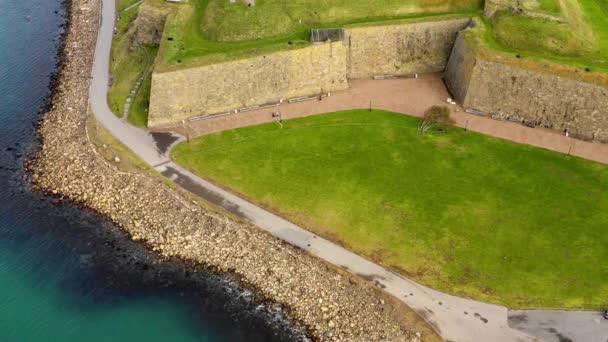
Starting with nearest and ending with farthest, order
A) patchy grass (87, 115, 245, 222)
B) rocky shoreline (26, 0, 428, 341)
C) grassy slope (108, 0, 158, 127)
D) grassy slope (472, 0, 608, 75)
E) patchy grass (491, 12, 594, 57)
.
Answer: rocky shoreline (26, 0, 428, 341)
patchy grass (87, 115, 245, 222)
grassy slope (472, 0, 608, 75)
patchy grass (491, 12, 594, 57)
grassy slope (108, 0, 158, 127)

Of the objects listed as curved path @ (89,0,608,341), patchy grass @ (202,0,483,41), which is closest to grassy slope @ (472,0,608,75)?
patchy grass @ (202,0,483,41)

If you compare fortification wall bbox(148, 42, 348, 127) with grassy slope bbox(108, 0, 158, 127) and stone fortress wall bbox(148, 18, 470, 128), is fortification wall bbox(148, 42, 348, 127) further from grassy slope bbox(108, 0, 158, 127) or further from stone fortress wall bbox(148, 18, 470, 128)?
grassy slope bbox(108, 0, 158, 127)

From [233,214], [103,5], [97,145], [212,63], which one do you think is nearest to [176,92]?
[212,63]

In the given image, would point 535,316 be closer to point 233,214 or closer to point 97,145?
point 233,214

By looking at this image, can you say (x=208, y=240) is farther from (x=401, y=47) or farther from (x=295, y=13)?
(x=401, y=47)

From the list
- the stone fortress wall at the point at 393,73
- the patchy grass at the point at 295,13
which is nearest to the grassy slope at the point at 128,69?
the stone fortress wall at the point at 393,73

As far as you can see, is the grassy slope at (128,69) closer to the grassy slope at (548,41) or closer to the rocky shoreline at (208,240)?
the rocky shoreline at (208,240)
